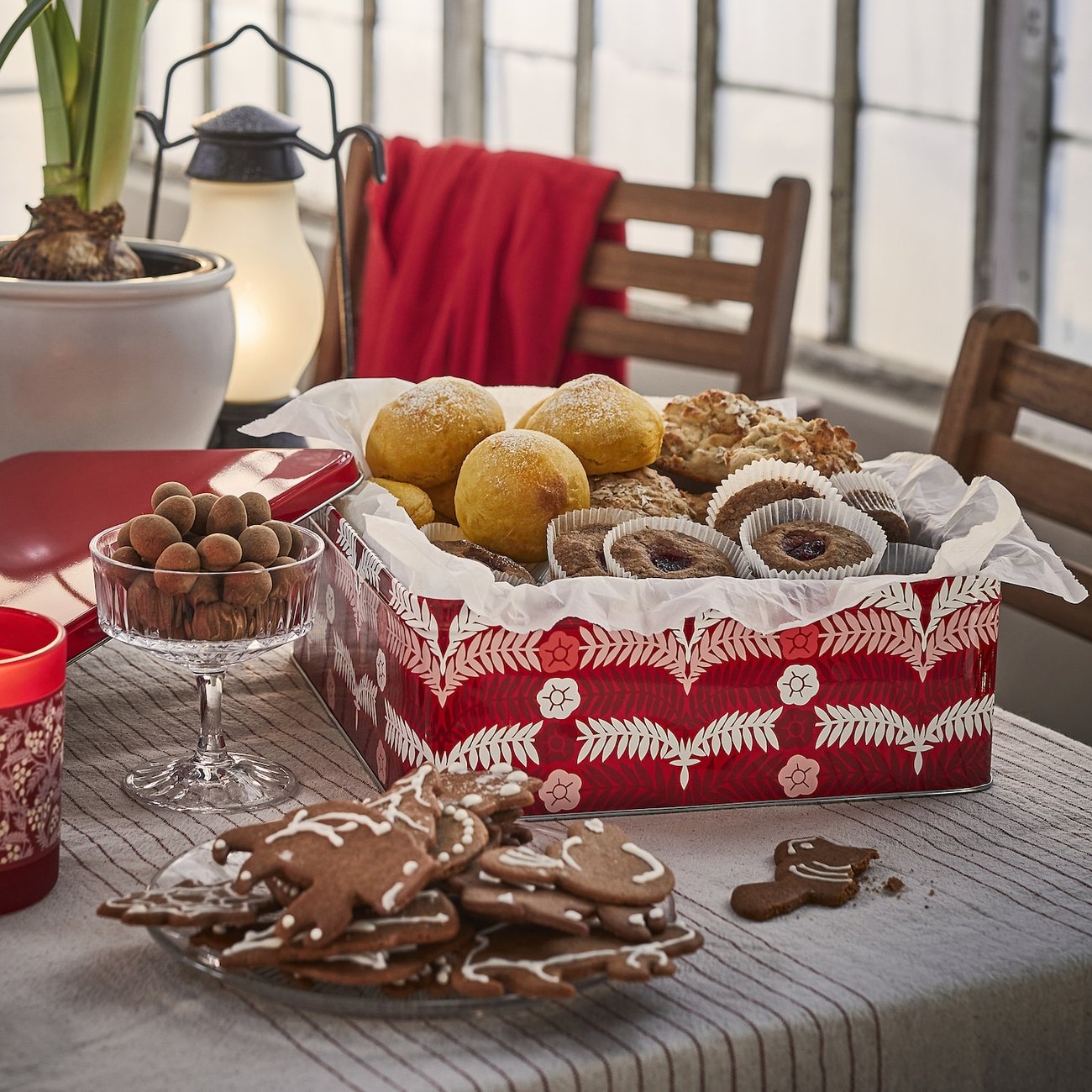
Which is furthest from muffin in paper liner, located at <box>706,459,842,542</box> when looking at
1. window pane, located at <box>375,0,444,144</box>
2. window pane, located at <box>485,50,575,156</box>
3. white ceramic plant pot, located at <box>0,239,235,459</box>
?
window pane, located at <box>375,0,444,144</box>

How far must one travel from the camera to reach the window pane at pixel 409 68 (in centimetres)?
356

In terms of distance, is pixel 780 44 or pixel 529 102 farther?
pixel 529 102

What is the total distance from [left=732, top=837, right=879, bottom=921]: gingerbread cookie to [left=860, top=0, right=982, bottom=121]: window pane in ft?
5.87

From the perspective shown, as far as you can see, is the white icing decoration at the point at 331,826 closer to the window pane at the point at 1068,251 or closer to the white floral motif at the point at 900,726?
the white floral motif at the point at 900,726

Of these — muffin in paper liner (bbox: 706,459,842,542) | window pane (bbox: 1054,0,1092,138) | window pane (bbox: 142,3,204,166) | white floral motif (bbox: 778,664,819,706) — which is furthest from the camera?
window pane (bbox: 142,3,204,166)

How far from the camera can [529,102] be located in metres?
3.32

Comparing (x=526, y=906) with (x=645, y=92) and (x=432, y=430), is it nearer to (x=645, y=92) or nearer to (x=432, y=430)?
(x=432, y=430)

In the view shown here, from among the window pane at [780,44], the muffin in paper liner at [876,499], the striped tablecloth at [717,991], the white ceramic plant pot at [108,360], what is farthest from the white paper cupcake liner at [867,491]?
the window pane at [780,44]

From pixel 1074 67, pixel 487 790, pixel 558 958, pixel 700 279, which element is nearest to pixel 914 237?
pixel 1074 67

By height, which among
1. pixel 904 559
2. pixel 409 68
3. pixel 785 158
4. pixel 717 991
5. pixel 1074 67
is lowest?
pixel 717 991

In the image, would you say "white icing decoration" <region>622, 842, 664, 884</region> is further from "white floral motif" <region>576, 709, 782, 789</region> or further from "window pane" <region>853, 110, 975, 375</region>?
"window pane" <region>853, 110, 975, 375</region>

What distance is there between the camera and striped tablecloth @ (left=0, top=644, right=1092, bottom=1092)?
603 mm

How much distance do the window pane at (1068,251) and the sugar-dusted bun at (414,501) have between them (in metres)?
1.43

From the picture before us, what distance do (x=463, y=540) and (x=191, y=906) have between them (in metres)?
0.33
